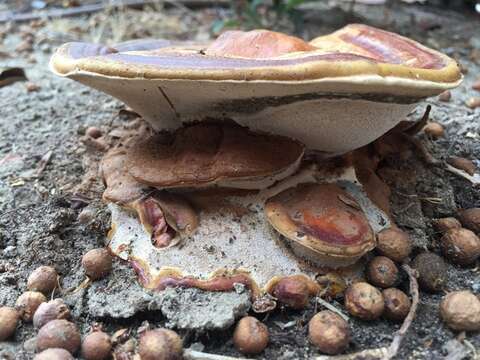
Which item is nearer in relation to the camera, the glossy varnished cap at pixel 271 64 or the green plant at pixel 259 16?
the glossy varnished cap at pixel 271 64

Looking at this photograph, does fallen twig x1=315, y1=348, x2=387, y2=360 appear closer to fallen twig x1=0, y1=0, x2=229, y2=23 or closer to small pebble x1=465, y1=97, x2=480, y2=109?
small pebble x1=465, y1=97, x2=480, y2=109

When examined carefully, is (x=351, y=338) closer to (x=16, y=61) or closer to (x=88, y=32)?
(x=16, y=61)

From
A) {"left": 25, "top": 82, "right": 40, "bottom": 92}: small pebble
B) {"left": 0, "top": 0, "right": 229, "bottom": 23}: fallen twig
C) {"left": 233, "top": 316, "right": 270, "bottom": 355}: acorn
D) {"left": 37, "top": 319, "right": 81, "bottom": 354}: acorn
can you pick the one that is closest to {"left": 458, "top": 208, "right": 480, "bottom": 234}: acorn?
{"left": 233, "top": 316, "right": 270, "bottom": 355}: acorn

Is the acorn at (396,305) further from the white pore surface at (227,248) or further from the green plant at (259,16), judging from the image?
the green plant at (259,16)

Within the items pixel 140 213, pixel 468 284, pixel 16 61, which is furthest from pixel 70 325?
pixel 16 61

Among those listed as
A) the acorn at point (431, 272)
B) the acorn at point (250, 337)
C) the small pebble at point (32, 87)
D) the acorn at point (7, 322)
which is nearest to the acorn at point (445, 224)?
the acorn at point (431, 272)

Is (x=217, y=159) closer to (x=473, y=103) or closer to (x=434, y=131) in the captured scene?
(x=434, y=131)

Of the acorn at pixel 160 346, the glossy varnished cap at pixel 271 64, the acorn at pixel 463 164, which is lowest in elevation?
the acorn at pixel 463 164

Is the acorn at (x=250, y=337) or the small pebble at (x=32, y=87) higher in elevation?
the acorn at (x=250, y=337)
